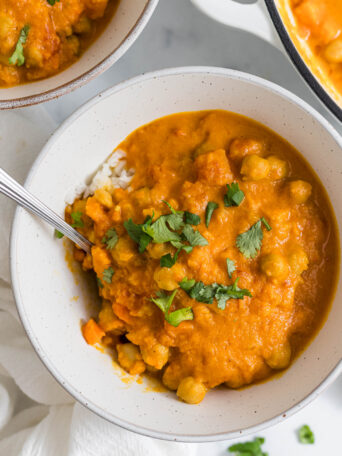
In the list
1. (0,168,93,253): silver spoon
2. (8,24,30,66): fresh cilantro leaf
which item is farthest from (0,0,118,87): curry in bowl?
(0,168,93,253): silver spoon

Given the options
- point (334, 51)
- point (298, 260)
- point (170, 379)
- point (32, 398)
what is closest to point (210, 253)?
point (298, 260)

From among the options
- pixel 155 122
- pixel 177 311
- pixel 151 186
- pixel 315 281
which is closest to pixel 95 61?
pixel 155 122

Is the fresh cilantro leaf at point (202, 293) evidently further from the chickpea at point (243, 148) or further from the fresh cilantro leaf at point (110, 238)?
the chickpea at point (243, 148)

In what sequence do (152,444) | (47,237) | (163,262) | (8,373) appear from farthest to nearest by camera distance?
(8,373), (152,444), (47,237), (163,262)

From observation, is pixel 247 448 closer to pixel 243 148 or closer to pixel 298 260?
pixel 298 260

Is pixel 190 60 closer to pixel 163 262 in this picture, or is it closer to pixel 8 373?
pixel 163 262

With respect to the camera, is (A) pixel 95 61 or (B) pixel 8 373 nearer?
(A) pixel 95 61
